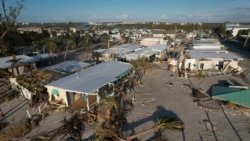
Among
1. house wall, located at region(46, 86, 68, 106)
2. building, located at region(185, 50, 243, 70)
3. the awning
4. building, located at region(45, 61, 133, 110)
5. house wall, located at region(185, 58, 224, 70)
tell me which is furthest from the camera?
house wall, located at region(185, 58, 224, 70)

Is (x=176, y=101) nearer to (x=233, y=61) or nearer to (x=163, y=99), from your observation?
(x=163, y=99)

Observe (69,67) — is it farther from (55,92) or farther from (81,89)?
(81,89)

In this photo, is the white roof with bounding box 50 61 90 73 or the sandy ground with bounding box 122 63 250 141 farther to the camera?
the white roof with bounding box 50 61 90 73

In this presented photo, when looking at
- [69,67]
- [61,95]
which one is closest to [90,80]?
[61,95]

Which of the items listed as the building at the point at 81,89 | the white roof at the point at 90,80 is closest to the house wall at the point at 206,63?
the white roof at the point at 90,80

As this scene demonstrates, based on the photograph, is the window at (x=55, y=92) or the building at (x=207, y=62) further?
the building at (x=207, y=62)

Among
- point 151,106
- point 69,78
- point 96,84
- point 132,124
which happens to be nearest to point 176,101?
point 151,106

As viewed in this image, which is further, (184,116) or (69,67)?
(69,67)

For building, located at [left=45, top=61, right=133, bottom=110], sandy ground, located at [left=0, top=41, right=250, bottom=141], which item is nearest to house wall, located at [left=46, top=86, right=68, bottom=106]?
building, located at [left=45, top=61, right=133, bottom=110]

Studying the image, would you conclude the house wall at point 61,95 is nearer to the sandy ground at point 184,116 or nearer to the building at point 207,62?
the sandy ground at point 184,116

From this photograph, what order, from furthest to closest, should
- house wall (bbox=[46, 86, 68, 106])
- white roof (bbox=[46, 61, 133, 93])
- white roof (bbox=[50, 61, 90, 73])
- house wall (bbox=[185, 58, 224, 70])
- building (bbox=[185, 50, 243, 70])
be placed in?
house wall (bbox=[185, 58, 224, 70]), building (bbox=[185, 50, 243, 70]), white roof (bbox=[50, 61, 90, 73]), house wall (bbox=[46, 86, 68, 106]), white roof (bbox=[46, 61, 133, 93])

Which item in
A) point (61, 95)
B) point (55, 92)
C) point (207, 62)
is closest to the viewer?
point (61, 95)

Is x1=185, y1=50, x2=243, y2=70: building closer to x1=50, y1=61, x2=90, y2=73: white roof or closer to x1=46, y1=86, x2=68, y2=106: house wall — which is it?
x1=50, y1=61, x2=90, y2=73: white roof
